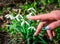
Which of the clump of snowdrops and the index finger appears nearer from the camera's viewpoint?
the index finger

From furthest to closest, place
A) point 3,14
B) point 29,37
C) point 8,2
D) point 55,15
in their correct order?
point 8,2 → point 3,14 → point 29,37 → point 55,15

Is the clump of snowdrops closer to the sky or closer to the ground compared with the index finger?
closer to the ground

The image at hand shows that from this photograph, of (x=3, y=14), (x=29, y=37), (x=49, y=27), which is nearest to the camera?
(x=49, y=27)

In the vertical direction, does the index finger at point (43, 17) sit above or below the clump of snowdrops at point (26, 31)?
above

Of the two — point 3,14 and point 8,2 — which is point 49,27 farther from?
point 8,2

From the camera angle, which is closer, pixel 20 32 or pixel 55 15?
pixel 55 15

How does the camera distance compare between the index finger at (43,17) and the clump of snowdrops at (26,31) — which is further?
the clump of snowdrops at (26,31)

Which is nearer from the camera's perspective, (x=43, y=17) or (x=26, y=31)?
(x=43, y=17)

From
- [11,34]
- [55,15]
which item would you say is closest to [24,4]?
[11,34]

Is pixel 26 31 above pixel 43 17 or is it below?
below

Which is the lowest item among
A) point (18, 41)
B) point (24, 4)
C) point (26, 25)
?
point (18, 41)

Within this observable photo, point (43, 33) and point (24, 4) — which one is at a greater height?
point (24, 4)
